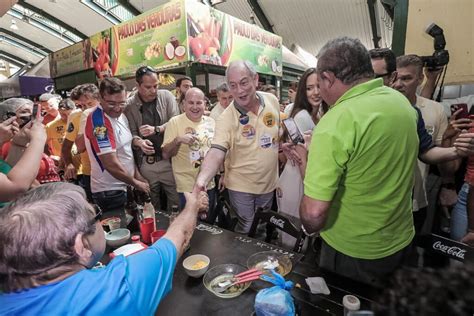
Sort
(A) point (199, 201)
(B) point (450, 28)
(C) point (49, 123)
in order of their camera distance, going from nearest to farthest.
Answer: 1. (A) point (199, 201)
2. (B) point (450, 28)
3. (C) point (49, 123)

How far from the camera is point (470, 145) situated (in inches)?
60.8

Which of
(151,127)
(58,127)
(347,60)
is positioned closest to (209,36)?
(58,127)

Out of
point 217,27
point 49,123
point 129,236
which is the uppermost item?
point 217,27

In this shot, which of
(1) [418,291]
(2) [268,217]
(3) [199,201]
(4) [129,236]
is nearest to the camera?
(1) [418,291]

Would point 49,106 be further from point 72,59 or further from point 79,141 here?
point 72,59

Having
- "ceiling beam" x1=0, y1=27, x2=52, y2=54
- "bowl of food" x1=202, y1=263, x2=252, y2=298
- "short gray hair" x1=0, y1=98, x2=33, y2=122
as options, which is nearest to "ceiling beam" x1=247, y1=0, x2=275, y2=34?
"short gray hair" x1=0, y1=98, x2=33, y2=122

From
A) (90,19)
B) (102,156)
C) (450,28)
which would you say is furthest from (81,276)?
(90,19)

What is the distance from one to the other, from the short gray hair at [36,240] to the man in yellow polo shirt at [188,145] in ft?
6.48

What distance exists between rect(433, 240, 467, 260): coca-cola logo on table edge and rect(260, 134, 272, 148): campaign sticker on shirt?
4.50 feet

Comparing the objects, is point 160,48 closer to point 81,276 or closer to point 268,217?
point 268,217

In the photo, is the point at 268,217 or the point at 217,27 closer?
the point at 268,217

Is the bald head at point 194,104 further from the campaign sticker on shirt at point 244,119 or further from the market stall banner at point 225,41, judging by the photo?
the market stall banner at point 225,41

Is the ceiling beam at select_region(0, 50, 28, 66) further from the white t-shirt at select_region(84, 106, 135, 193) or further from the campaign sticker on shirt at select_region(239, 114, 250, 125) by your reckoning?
the campaign sticker on shirt at select_region(239, 114, 250, 125)

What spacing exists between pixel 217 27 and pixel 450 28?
465cm
